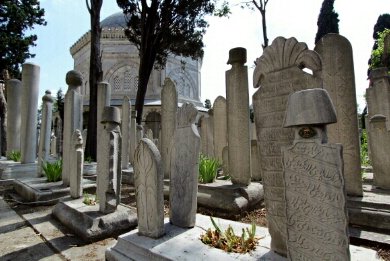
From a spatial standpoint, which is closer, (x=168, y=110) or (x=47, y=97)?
(x=168, y=110)

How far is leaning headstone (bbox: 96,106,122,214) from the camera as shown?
4094 millimetres

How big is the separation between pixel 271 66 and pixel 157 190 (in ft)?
6.02

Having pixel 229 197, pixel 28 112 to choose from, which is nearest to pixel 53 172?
pixel 28 112

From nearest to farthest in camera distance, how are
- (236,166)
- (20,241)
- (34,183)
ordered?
(20,241) < (236,166) < (34,183)

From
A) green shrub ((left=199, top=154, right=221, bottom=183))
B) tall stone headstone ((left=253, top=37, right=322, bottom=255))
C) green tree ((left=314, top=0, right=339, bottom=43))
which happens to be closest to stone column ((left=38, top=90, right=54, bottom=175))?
green shrub ((left=199, top=154, right=221, bottom=183))

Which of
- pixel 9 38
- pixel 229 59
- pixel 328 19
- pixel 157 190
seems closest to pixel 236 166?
pixel 229 59

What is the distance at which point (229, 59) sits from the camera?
6.06 meters

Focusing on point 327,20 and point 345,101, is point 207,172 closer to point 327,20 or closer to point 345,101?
point 345,101

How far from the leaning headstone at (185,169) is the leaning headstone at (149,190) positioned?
1.08 feet

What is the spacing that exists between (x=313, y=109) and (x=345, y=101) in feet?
9.16

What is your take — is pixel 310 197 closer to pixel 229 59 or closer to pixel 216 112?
pixel 229 59

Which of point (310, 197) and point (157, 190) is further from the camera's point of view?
point (157, 190)

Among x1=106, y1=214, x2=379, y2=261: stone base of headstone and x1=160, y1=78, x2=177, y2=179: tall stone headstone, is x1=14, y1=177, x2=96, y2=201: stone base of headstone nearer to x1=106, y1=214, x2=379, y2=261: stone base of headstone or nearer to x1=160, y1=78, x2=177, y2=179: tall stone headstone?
x1=160, y1=78, x2=177, y2=179: tall stone headstone

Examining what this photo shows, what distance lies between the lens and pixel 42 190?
19.4 ft
